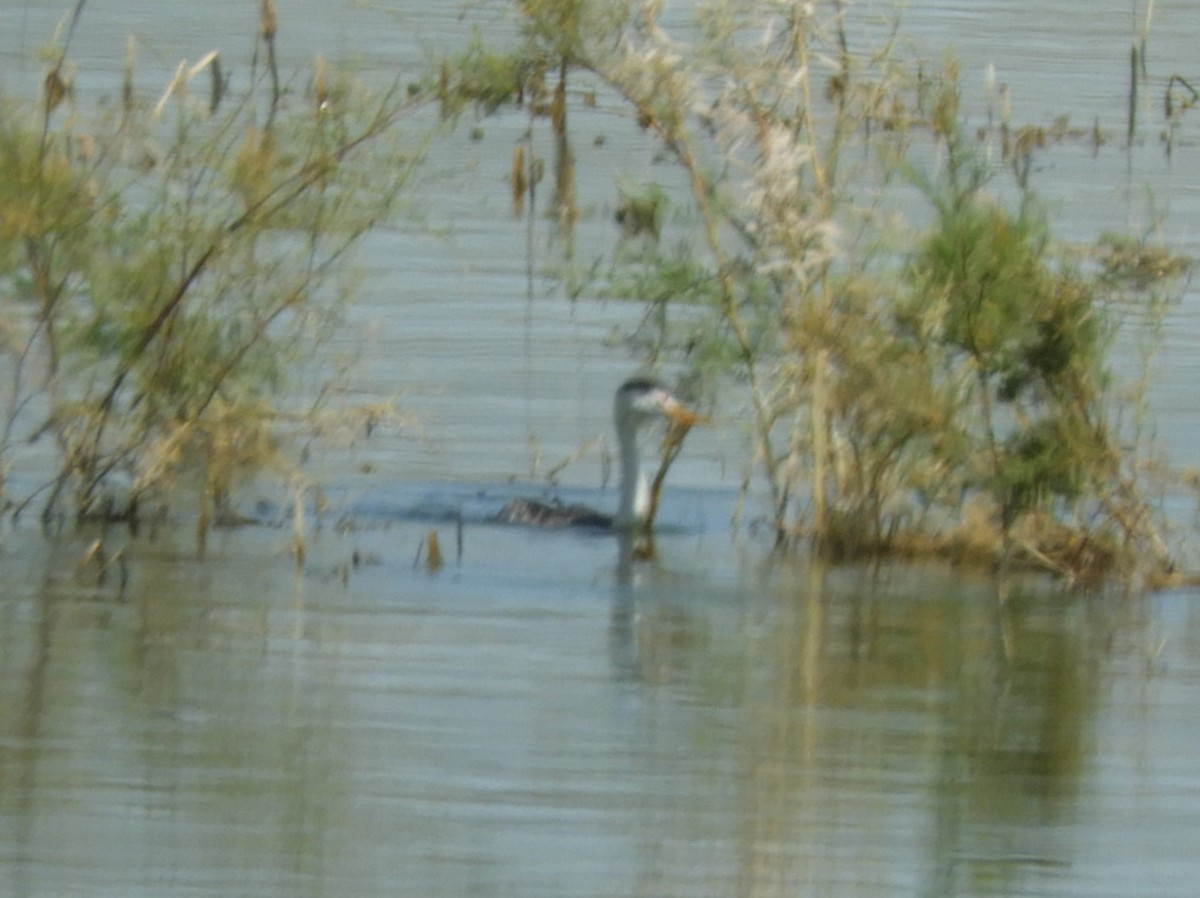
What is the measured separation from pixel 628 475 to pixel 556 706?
15.3 feet

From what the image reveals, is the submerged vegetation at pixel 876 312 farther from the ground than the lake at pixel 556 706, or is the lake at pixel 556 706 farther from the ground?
the submerged vegetation at pixel 876 312

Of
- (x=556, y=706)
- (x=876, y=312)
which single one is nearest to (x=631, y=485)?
(x=876, y=312)

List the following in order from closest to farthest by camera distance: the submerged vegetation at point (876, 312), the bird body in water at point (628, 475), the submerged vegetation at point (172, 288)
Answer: the submerged vegetation at point (172, 288) < the submerged vegetation at point (876, 312) < the bird body in water at point (628, 475)

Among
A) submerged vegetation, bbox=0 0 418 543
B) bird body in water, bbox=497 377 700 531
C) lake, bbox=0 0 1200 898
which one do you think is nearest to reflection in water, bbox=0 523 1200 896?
lake, bbox=0 0 1200 898

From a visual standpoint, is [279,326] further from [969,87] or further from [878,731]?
[969,87]

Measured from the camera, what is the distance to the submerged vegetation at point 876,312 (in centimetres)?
1198

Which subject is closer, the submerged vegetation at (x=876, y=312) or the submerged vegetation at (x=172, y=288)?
the submerged vegetation at (x=172, y=288)

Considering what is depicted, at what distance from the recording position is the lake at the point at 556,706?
7352 millimetres

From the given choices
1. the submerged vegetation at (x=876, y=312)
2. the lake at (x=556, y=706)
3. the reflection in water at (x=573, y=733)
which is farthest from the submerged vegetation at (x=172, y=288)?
the submerged vegetation at (x=876, y=312)

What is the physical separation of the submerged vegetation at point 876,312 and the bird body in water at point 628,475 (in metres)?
0.56

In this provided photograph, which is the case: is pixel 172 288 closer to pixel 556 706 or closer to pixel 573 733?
pixel 556 706

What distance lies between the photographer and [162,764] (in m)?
8.09

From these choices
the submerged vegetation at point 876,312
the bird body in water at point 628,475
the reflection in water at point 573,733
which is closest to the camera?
the reflection in water at point 573,733

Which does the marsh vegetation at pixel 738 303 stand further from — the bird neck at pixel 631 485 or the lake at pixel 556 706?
the bird neck at pixel 631 485
